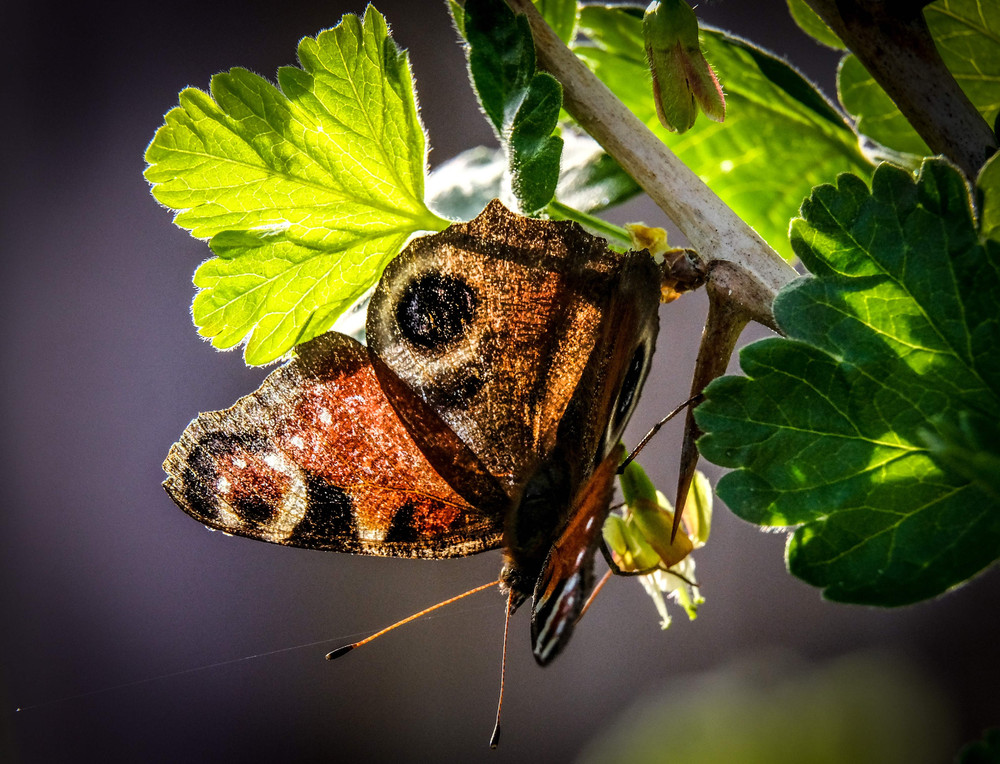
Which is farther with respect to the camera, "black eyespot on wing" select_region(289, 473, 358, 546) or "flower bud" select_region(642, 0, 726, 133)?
"black eyespot on wing" select_region(289, 473, 358, 546)

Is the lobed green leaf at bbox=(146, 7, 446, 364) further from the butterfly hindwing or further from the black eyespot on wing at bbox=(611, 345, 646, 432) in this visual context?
the black eyespot on wing at bbox=(611, 345, 646, 432)

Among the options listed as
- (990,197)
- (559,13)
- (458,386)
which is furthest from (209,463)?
(990,197)

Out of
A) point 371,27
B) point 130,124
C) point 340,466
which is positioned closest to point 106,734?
point 130,124

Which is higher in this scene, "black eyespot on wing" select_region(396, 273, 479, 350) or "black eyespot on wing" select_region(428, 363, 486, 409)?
"black eyespot on wing" select_region(396, 273, 479, 350)

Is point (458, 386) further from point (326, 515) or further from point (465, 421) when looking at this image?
point (326, 515)

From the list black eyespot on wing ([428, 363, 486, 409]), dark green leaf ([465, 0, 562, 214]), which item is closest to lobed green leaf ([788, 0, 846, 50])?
dark green leaf ([465, 0, 562, 214])

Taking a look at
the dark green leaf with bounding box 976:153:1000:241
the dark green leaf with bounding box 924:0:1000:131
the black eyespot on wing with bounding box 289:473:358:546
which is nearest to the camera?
the dark green leaf with bounding box 976:153:1000:241

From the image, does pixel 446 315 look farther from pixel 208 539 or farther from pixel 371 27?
pixel 208 539

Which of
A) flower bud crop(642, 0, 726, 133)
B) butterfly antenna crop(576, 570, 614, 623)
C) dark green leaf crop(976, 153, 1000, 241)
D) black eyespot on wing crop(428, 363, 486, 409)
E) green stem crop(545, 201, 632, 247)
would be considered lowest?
butterfly antenna crop(576, 570, 614, 623)
